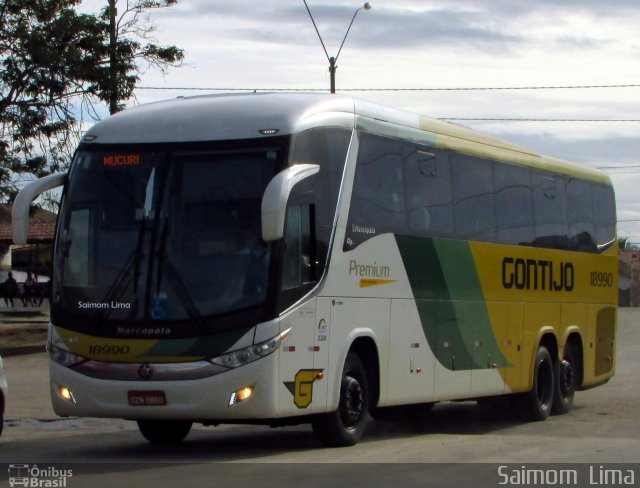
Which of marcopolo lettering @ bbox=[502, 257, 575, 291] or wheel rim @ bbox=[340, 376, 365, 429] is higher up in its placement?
marcopolo lettering @ bbox=[502, 257, 575, 291]

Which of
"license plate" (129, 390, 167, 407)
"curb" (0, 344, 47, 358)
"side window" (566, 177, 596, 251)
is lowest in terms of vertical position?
"curb" (0, 344, 47, 358)

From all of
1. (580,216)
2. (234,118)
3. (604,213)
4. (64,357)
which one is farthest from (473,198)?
(64,357)

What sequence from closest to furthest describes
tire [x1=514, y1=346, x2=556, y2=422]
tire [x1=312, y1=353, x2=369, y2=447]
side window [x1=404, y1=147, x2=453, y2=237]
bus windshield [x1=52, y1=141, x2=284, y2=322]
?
bus windshield [x1=52, y1=141, x2=284, y2=322]
tire [x1=312, y1=353, x2=369, y2=447]
side window [x1=404, y1=147, x2=453, y2=237]
tire [x1=514, y1=346, x2=556, y2=422]

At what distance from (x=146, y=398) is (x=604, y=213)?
1131 cm

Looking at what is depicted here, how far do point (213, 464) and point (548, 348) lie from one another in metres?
8.48

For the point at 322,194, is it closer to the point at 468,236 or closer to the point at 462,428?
the point at 468,236

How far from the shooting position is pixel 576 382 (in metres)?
18.9

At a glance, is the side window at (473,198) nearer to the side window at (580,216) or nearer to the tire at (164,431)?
the side window at (580,216)

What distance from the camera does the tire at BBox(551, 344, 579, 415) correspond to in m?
18.2

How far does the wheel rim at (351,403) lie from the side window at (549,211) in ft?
19.0

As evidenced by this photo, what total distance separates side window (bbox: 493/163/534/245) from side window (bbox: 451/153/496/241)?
0.25 meters

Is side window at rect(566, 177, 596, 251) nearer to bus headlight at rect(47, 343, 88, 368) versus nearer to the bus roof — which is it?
the bus roof

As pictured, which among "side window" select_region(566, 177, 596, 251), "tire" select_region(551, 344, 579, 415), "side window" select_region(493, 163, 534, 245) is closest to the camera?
"side window" select_region(493, 163, 534, 245)

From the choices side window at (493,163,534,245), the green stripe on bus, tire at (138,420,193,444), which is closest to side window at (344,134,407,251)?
the green stripe on bus
